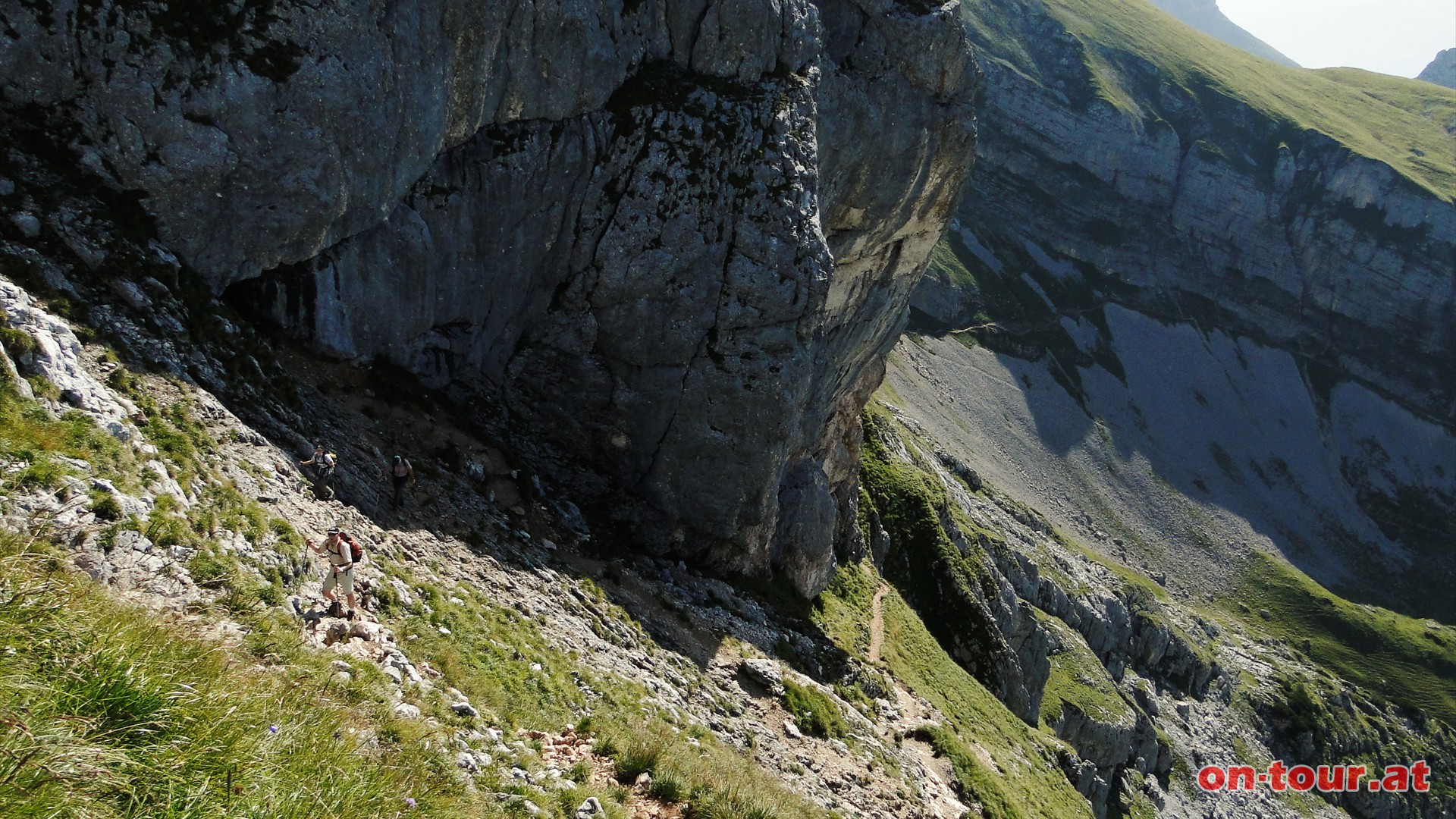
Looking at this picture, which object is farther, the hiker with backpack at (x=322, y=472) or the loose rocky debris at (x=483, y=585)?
the hiker with backpack at (x=322, y=472)

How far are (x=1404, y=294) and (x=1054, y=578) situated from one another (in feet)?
552

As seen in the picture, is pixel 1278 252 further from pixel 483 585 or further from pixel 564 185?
pixel 483 585

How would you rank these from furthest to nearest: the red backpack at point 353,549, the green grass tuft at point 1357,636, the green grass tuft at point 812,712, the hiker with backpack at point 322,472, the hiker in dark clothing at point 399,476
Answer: the green grass tuft at point 1357,636 < the green grass tuft at point 812,712 < the hiker in dark clothing at point 399,476 < the hiker with backpack at point 322,472 < the red backpack at point 353,549

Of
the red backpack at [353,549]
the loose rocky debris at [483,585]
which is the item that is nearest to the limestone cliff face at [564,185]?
the loose rocky debris at [483,585]

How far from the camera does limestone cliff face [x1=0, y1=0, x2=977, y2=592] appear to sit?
19953mm

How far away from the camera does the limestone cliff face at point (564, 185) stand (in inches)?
786

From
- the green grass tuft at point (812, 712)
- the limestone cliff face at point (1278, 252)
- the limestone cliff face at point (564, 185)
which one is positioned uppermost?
the limestone cliff face at point (1278, 252)

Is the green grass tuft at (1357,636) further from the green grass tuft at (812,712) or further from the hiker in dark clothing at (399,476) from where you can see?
the hiker in dark clothing at (399,476)

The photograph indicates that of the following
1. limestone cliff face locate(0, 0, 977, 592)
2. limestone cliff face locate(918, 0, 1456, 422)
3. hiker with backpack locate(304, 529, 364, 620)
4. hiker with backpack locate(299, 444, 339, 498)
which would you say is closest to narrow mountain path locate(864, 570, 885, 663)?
limestone cliff face locate(0, 0, 977, 592)

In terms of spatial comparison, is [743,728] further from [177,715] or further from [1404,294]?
[1404,294]

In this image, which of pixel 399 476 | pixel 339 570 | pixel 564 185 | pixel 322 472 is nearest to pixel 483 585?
pixel 399 476

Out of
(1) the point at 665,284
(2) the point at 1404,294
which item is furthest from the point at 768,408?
(2) the point at 1404,294

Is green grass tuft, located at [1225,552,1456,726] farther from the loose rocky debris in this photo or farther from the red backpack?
the red backpack

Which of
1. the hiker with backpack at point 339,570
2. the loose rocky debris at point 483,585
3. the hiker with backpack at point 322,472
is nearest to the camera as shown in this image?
the loose rocky debris at point 483,585
